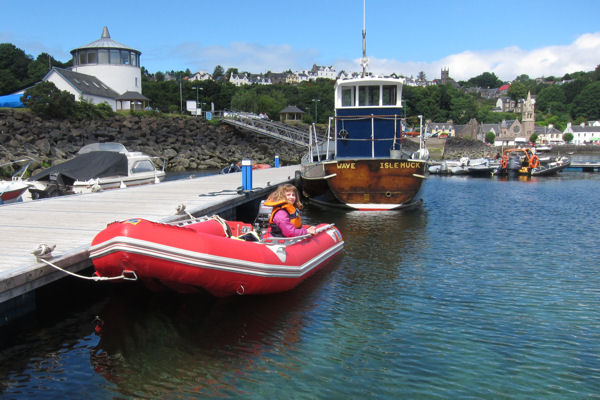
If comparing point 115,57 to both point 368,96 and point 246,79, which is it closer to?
point 368,96

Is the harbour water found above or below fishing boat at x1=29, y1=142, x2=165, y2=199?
below

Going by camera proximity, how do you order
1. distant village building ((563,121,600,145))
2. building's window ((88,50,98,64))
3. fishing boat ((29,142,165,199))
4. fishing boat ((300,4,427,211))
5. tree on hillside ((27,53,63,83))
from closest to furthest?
fishing boat ((29,142,165,199)) < fishing boat ((300,4,427,211)) < building's window ((88,50,98,64)) < tree on hillside ((27,53,63,83)) < distant village building ((563,121,600,145))

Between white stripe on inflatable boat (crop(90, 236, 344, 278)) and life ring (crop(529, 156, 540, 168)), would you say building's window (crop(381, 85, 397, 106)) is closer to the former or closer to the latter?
white stripe on inflatable boat (crop(90, 236, 344, 278))

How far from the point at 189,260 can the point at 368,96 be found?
557 inches

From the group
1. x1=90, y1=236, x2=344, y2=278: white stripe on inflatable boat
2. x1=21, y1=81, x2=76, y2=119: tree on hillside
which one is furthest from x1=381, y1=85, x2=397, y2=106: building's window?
x1=21, y1=81, x2=76, y2=119: tree on hillside

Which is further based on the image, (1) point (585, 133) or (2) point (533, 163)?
(1) point (585, 133)

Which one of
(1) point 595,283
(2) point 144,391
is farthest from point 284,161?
(2) point 144,391

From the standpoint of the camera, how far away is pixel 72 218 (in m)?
10.2

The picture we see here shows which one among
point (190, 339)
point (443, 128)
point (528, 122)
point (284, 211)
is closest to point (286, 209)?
point (284, 211)

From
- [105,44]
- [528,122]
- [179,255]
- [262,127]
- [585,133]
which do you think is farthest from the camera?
[528,122]

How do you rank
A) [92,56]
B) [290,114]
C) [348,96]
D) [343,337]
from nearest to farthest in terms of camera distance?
[343,337] < [348,96] < [92,56] < [290,114]

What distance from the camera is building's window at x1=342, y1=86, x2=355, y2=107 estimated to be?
1944cm

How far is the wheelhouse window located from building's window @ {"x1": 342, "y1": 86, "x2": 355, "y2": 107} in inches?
10.6

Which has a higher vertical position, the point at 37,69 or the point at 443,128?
the point at 37,69
